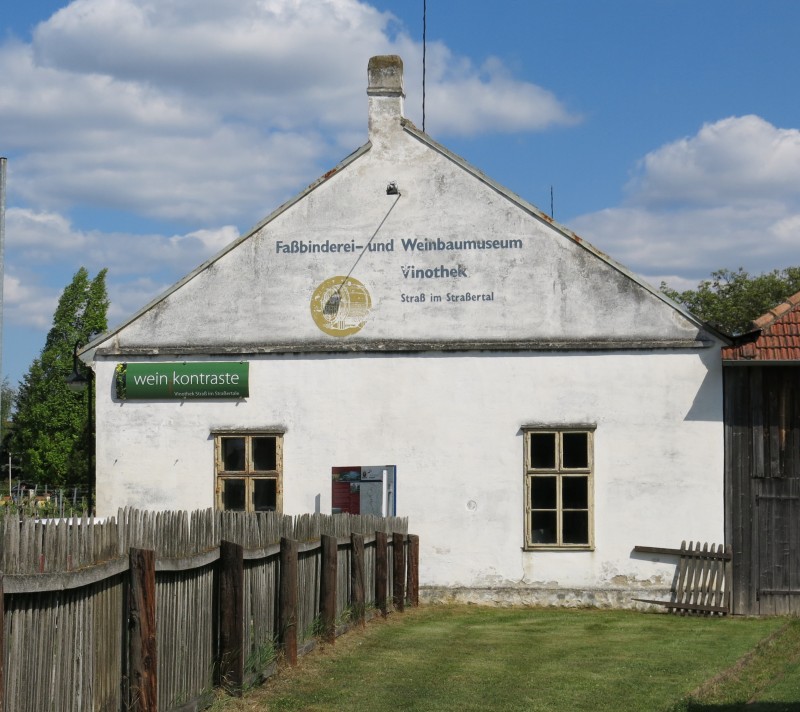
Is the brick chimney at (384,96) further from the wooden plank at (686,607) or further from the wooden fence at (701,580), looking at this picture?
the wooden plank at (686,607)

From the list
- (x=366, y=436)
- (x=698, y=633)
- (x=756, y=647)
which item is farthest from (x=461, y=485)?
(x=756, y=647)

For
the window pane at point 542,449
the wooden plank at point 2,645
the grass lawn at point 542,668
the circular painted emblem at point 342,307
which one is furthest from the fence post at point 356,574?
the wooden plank at point 2,645

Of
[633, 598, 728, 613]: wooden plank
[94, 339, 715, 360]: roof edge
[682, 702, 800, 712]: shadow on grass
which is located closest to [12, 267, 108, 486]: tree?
[94, 339, 715, 360]: roof edge

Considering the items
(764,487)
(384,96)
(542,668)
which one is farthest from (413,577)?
(384,96)

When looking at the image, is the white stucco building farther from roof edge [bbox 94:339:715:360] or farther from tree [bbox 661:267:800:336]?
tree [bbox 661:267:800:336]

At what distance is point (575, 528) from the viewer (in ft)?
60.8

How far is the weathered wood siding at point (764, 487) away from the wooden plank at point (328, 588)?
24.4 feet

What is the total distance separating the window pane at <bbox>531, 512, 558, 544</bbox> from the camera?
18578 millimetres

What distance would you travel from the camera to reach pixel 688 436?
18266mm

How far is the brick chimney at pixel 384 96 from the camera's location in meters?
19.2

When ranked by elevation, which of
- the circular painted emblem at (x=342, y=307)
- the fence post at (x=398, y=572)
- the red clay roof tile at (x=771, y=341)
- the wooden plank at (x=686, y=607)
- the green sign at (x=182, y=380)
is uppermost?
the circular painted emblem at (x=342, y=307)

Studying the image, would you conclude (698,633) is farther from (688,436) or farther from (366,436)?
(366,436)

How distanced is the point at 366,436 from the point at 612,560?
13.2 feet

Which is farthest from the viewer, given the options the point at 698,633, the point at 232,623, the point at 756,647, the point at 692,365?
the point at 692,365
